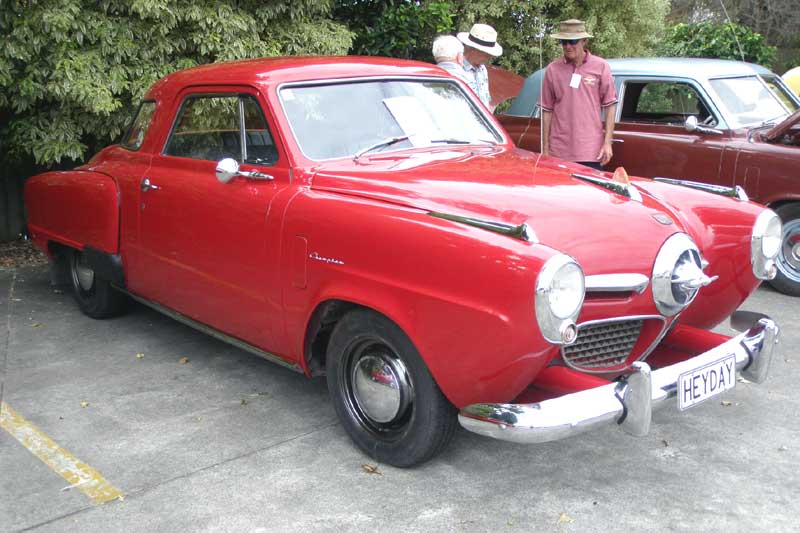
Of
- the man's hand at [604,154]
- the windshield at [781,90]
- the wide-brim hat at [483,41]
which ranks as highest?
the wide-brim hat at [483,41]

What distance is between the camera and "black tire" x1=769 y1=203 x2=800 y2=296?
6.32 metres

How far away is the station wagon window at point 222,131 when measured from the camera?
13.8 ft

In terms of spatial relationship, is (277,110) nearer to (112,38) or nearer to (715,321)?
(715,321)

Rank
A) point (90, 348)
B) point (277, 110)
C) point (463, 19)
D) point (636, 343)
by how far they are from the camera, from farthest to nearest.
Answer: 1. point (463, 19)
2. point (90, 348)
3. point (277, 110)
4. point (636, 343)

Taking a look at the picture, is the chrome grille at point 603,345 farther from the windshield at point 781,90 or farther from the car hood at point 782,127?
the windshield at point 781,90

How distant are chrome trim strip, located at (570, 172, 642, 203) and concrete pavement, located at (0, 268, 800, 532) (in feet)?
3.66

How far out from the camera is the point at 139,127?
5.27m

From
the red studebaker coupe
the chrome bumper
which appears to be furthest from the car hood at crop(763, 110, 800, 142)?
the chrome bumper

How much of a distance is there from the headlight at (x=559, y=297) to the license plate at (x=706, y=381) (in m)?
0.58

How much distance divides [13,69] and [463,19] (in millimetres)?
5626

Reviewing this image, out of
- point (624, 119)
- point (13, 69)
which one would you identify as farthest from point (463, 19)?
point (13, 69)

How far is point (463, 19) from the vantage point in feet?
Answer: 34.1

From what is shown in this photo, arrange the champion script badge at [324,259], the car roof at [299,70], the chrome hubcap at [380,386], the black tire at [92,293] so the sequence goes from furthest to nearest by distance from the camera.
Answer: the black tire at [92,293], the car roof at [299,70], the champion script badge at [324,259], the chrome hubcap at [380,386]

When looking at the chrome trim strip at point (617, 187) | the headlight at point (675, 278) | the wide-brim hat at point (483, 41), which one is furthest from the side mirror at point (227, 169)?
the wide-brim hat at point (483, 41)
